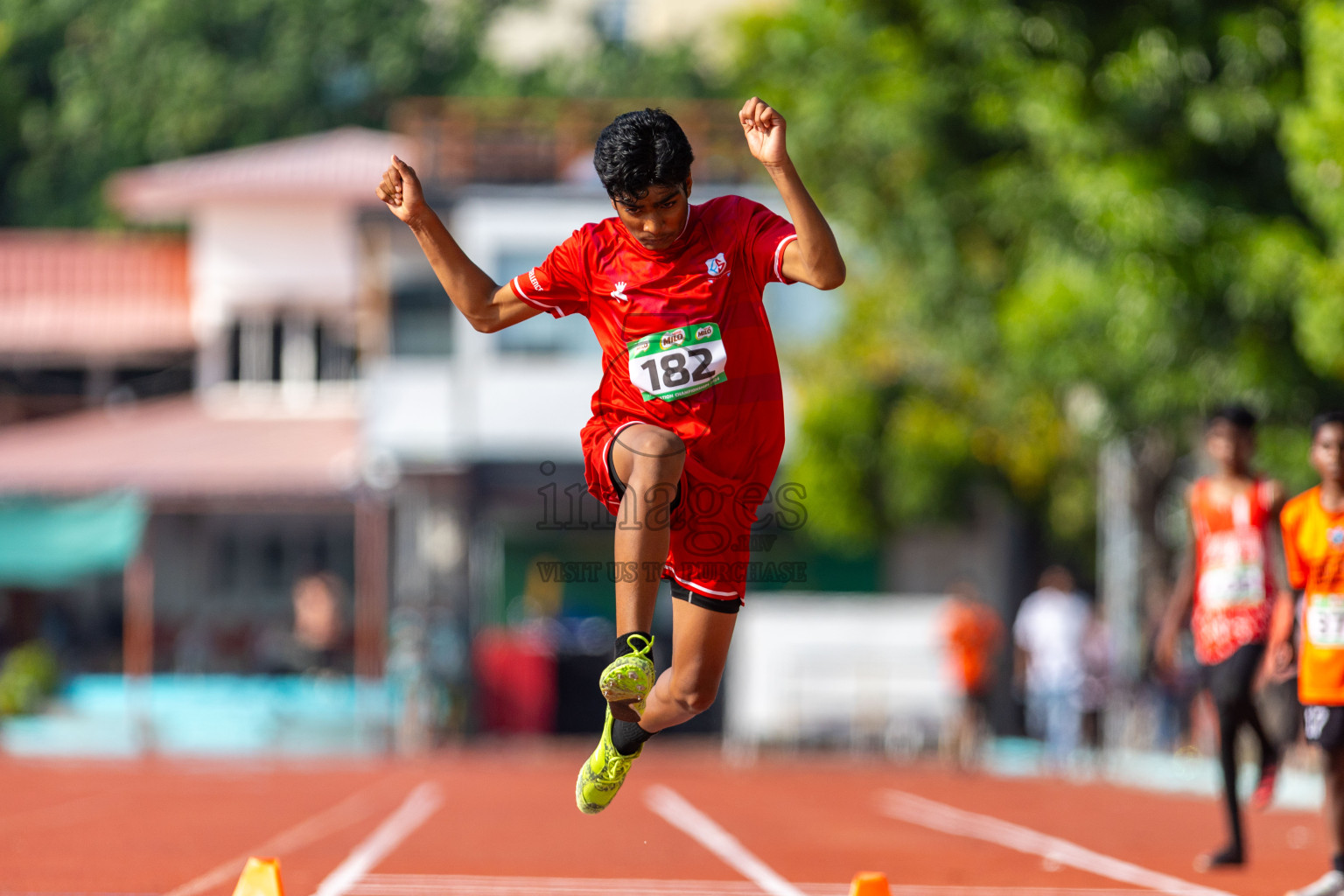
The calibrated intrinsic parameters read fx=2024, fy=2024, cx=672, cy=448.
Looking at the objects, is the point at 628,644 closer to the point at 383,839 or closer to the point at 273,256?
the point at 383,839

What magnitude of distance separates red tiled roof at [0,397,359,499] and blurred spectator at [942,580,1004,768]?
27.1ft

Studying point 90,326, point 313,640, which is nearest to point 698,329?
point 313,640

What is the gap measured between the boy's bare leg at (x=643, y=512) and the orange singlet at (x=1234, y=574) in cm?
439

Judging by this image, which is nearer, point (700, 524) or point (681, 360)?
point (681, 360)

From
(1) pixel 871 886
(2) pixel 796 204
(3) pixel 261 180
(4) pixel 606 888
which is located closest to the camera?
(2) pixel 796 204

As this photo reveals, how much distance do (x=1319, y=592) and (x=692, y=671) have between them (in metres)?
3.40

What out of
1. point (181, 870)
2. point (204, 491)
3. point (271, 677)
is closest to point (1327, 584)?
point (181, 870)

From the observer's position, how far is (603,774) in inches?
267

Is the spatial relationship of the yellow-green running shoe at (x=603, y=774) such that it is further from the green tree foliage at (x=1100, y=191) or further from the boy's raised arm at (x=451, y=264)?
the green tree foliage at (x=1100, y=191)

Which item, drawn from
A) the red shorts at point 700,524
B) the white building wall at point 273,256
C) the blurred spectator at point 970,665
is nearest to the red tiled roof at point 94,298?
the white building wall at point 273,256

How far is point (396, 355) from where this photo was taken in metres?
30.4

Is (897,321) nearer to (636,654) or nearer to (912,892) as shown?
(912,892)

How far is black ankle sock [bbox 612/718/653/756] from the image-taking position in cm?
672

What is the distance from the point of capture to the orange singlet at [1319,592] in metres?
8.59
